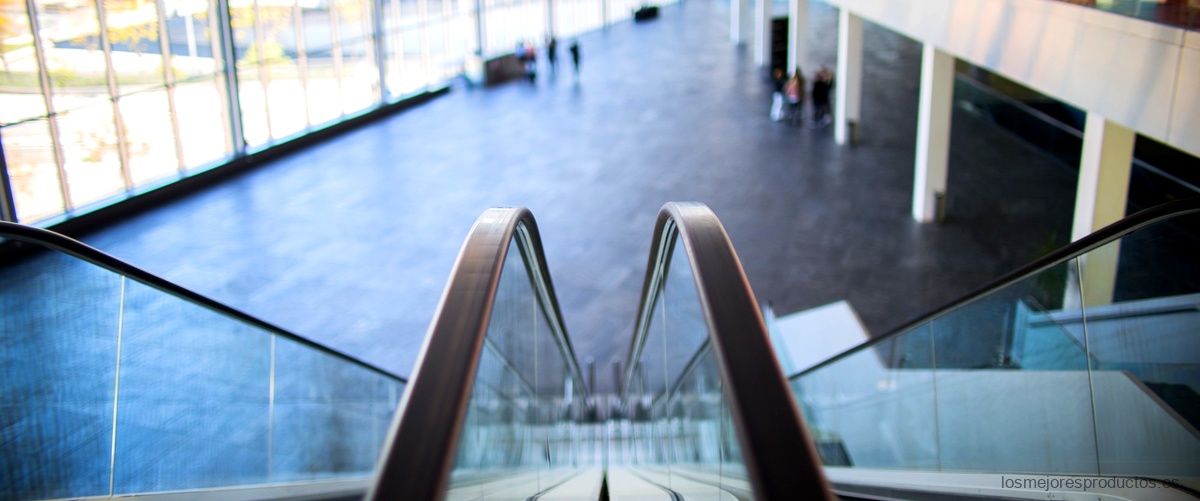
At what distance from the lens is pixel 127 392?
4.91m

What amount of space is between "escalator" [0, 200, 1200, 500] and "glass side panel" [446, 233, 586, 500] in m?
0.03

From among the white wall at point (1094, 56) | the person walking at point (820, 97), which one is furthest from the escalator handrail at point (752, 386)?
the person walking at point (820, 97)

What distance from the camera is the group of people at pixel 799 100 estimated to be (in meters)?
22.0

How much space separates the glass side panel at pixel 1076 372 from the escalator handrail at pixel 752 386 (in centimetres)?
245

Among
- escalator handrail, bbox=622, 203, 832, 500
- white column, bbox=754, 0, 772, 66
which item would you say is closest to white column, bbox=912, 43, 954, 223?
escalator handrail, bbox=622, 203, 832, 500

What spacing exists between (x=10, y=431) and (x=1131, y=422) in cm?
478

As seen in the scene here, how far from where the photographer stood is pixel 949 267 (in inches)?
542

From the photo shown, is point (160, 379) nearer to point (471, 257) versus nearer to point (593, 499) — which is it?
point (593, 499)

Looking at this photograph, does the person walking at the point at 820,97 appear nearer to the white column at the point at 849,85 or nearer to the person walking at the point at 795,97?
the person walking at the point at 795,97

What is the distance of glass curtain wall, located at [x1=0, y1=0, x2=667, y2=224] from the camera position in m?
15.2

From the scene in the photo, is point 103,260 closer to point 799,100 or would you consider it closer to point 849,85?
point 849,85

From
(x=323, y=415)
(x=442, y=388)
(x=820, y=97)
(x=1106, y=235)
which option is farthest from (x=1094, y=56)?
(x=820, y=97)

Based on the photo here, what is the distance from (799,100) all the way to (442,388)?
20.9 meters

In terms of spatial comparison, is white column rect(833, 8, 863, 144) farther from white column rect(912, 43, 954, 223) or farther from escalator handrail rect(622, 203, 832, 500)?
escalator handrail rect(622, 203, 832, 500)
